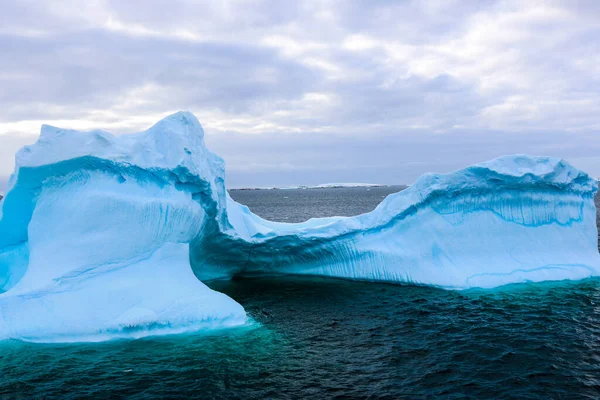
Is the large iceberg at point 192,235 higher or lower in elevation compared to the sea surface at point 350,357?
higher

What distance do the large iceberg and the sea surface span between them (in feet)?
3.43

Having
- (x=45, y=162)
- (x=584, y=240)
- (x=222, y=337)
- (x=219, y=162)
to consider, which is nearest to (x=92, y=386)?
(x=222, y=337)

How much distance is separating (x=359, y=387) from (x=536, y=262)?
11.6m

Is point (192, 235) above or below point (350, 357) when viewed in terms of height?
above

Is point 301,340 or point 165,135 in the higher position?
point 165,135

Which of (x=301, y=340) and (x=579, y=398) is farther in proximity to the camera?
(x=301, y=340)

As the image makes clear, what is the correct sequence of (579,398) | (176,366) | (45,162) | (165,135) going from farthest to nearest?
(165,135)
(45,162)
(176,366)
(579,398)

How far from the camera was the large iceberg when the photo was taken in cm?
1223

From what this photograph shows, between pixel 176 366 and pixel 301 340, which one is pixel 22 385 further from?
pixel 301 340

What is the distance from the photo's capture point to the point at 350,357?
1119 centimetres

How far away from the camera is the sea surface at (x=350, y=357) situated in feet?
31.3

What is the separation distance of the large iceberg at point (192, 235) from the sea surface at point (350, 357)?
1047mm

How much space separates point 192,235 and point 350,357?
246 inches

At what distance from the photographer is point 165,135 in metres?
14.5
